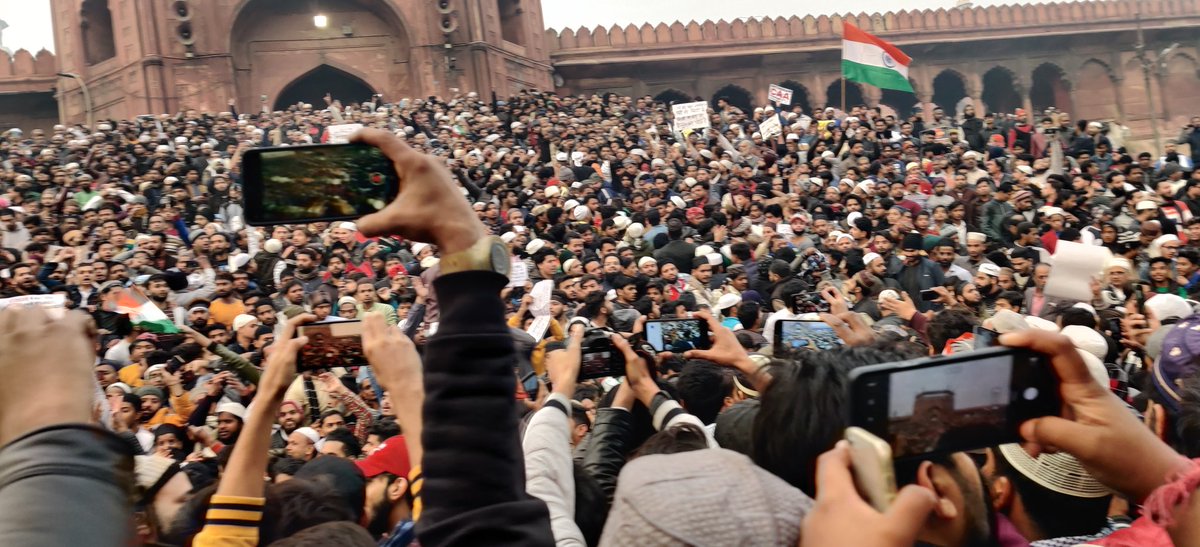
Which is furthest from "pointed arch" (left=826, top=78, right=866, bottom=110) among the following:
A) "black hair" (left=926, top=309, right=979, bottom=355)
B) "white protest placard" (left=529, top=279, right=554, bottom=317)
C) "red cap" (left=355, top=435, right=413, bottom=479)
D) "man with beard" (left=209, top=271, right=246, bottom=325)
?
"red cap" (left=355, top=435, right=413, bottom=479)

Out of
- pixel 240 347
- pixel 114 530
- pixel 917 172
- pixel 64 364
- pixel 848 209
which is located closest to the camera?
pixel 114 530

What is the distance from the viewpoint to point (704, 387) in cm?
329

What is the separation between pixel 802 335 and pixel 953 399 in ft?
6.75

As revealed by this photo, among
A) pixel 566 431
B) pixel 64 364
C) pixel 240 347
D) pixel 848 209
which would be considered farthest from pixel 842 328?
pixel 848 209

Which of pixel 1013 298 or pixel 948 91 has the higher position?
pixel 948 91

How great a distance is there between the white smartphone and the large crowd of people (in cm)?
2

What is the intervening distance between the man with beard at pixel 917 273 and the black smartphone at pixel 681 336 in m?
4.63

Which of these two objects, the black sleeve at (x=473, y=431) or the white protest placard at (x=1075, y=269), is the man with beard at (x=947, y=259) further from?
the black sleeve at (x=473, y=431)

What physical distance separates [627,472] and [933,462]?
0.57 metres

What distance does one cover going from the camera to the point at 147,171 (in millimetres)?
13414

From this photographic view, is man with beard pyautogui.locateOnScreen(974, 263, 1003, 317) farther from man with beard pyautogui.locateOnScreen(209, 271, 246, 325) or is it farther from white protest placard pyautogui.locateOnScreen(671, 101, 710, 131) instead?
white protest placard pyautogui.locateOnScreen(671, 101, 710, 131)

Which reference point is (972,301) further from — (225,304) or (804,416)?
(225,304)

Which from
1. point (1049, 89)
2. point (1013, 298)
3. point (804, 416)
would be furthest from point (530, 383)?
point (1049, 89)

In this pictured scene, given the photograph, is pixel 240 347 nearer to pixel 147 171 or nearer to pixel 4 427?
pixel 4 427
